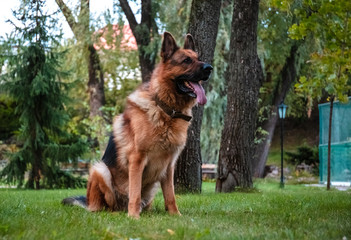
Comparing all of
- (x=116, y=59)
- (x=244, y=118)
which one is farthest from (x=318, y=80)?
(x=116, y=59)

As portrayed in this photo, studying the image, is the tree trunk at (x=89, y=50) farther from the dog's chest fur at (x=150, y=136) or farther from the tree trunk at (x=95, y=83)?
the dog's chest fur at (x=150, y=136)

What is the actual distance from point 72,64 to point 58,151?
8.21 metres

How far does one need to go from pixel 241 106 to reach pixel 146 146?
559 cm

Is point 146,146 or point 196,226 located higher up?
point 146,146

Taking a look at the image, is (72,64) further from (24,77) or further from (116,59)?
(24,77)

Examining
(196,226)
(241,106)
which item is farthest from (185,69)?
(241,106)

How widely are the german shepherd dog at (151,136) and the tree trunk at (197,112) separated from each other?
3.35 m

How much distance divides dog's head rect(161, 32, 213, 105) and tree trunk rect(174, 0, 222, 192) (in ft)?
12.2

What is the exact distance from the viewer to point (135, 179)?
5.35 meters

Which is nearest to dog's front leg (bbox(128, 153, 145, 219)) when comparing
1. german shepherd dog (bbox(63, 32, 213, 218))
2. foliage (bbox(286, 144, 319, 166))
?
german shepherd dog (bbox(63, 32, 213, 218))

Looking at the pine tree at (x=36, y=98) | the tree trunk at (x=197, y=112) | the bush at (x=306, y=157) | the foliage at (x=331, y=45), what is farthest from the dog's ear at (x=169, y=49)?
the bush at (x=306, y=157)

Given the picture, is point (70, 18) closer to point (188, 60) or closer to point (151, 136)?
point (188, 60)

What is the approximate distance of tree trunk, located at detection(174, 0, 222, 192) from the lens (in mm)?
9234

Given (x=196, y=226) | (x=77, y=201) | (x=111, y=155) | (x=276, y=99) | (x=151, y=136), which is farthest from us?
(x=276, y=99)
